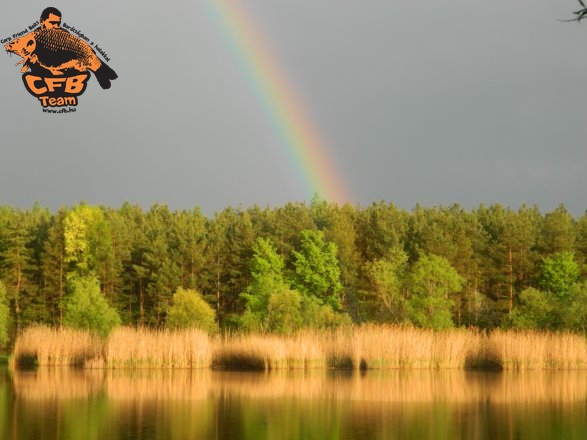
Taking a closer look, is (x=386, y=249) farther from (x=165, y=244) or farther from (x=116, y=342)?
(x=116, y=342)

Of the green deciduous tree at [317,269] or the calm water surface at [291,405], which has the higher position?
the green deciduous tree at [317,269]

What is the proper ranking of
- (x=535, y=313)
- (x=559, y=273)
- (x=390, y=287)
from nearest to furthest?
1. (x=535, y=313)
2. (x=390, y=287)
3. (x=559, y=273)

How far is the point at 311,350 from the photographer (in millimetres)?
36000

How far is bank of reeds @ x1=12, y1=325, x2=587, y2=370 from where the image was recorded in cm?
3559

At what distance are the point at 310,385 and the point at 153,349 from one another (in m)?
8.68

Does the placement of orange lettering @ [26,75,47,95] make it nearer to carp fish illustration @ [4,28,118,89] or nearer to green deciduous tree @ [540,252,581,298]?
carp fish illustration @ [4,28,118,89]

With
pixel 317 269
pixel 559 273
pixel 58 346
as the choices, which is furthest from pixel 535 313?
pixel 58 346

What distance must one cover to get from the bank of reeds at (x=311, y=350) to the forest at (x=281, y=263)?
1240 cm

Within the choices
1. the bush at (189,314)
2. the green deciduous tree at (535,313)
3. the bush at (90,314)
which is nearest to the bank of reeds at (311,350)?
the bush at (90,314)

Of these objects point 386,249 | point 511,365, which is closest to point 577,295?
point 511,365

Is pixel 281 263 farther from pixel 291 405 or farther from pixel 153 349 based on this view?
pixel 291 405

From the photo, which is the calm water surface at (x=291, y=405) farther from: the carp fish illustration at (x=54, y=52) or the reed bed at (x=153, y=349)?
the carp fish illustration at (x=54, y=52)

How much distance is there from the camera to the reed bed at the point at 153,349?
116ft

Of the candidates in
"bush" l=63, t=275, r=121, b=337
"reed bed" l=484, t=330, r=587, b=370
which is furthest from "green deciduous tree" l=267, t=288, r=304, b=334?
"reed bed" l=484, t=330, r=587, b=370
